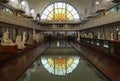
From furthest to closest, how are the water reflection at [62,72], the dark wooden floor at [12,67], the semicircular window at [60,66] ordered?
the semicircular window at [60,66] < the water reflection at [62,72] < the dark wooden floor at [12,67]

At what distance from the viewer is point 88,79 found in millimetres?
8164

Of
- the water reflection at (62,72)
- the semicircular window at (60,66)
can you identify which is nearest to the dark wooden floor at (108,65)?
the water reflection at (62,72)

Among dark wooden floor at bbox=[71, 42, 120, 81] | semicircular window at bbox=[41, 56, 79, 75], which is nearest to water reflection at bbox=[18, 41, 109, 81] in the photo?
semicircular window at bbox=[41, 56, 79, 75]

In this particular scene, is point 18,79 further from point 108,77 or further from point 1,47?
point 1,47

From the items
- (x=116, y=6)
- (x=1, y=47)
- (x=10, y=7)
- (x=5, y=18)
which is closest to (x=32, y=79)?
(x=1, y=47)

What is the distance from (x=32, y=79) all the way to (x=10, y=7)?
2607 centimetres

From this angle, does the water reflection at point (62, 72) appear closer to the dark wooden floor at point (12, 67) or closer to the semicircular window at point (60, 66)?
the semicircular window at point (60, 66)

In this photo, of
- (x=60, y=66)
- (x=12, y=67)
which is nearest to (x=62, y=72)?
(x=60, y=66)

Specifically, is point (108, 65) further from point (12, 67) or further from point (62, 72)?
point (12, 67)

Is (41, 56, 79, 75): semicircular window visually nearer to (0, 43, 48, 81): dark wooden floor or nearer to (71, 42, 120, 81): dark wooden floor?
(0, 43, 48, 81): dark wooden floor

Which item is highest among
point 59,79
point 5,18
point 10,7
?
point 10,7

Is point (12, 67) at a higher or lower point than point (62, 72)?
higher

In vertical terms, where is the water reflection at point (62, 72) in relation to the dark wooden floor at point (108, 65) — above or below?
below

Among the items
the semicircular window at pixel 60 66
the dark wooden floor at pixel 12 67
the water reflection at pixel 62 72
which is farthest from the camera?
the semicircular window at pixel 60 66
